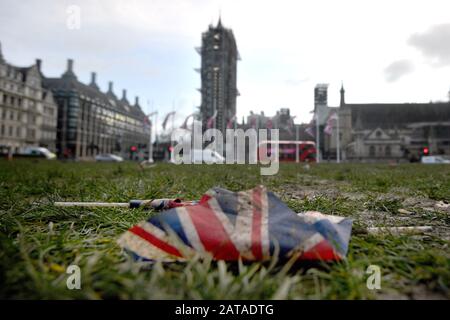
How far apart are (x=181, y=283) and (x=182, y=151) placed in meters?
30.2

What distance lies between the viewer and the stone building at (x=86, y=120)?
227 feet

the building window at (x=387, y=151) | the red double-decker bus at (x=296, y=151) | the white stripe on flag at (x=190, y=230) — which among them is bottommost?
the white stripe on flag at (x=190, y=230)

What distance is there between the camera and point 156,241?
3.69 feet

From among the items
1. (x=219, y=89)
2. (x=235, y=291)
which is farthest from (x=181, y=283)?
(x=219, y=89)

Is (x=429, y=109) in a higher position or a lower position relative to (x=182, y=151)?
higher

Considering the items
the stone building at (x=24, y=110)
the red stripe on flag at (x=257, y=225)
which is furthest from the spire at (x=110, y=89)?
the red stripe on flag at (x=257, y=225)

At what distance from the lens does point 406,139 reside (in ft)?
209

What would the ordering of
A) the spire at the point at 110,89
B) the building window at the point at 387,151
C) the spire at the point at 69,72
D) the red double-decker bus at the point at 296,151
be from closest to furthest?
the red double-decker bus at the point at 296,151 < the building window at the point at 387,151 < the spire at the point at 69,72 < the spire at the point at 110,89

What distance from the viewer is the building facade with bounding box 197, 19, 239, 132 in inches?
2800

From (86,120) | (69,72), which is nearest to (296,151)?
(86,120)

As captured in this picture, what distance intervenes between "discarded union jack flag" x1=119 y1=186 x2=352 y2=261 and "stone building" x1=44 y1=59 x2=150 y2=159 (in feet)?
179

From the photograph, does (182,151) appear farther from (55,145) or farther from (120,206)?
(55,145)

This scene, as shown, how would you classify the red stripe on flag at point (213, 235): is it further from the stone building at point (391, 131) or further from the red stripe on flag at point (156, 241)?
the stone building at point (391, 131)

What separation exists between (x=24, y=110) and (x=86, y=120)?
18536 millimetres
